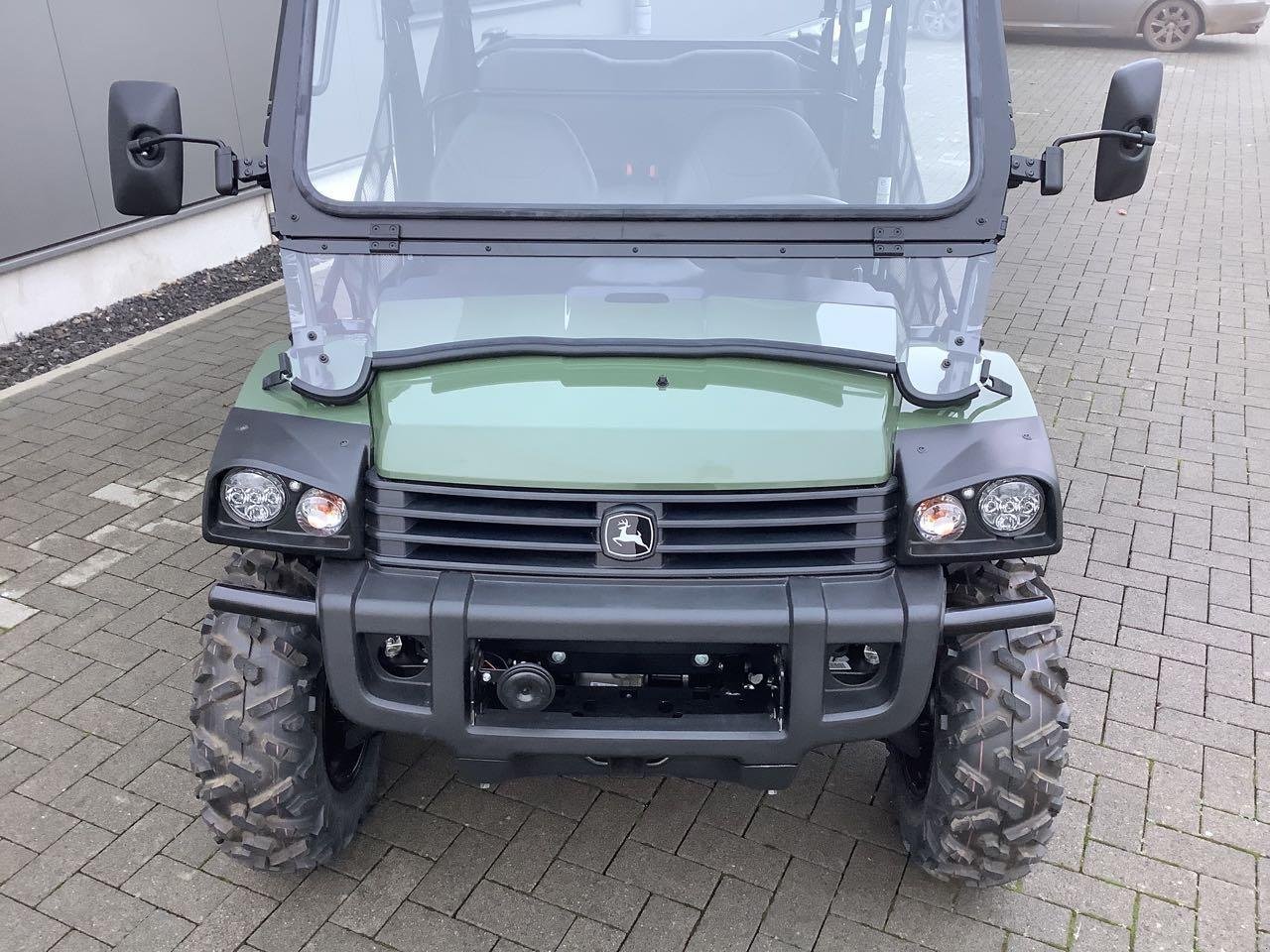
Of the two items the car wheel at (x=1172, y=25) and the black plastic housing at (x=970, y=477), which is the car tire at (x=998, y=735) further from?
the car wheel at (x=1172, y=25)

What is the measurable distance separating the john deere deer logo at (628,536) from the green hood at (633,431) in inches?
2.7

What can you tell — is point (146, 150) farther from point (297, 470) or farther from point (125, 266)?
point (125, 266)

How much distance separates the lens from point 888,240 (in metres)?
2.75

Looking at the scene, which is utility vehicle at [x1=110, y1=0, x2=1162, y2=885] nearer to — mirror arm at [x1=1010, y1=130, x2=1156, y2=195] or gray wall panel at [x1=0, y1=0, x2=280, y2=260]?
mirror arm at [x1=1010, y1=130, x2=1156, y2=195]

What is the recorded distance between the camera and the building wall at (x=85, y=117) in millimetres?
6109

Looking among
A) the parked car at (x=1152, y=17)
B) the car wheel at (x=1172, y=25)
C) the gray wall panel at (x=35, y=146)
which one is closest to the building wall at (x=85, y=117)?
the gray wall panel at (x=35, y=146)

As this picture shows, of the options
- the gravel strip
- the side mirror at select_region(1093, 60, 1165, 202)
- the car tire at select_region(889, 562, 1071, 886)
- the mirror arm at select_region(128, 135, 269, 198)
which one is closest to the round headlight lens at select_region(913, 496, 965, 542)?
the car tire at select_region(889, 562, 1071, 886)

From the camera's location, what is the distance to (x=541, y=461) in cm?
245

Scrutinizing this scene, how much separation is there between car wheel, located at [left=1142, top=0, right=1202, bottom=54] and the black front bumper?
1650cm

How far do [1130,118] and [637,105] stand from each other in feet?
3.99

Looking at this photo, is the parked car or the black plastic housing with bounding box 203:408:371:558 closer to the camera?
the black plastic housing with bounding box 203:408:371:558

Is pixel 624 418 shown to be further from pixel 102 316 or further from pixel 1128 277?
pixel 1128 277

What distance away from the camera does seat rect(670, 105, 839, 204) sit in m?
2.82

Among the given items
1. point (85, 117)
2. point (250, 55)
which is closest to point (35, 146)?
point (85, 117)
